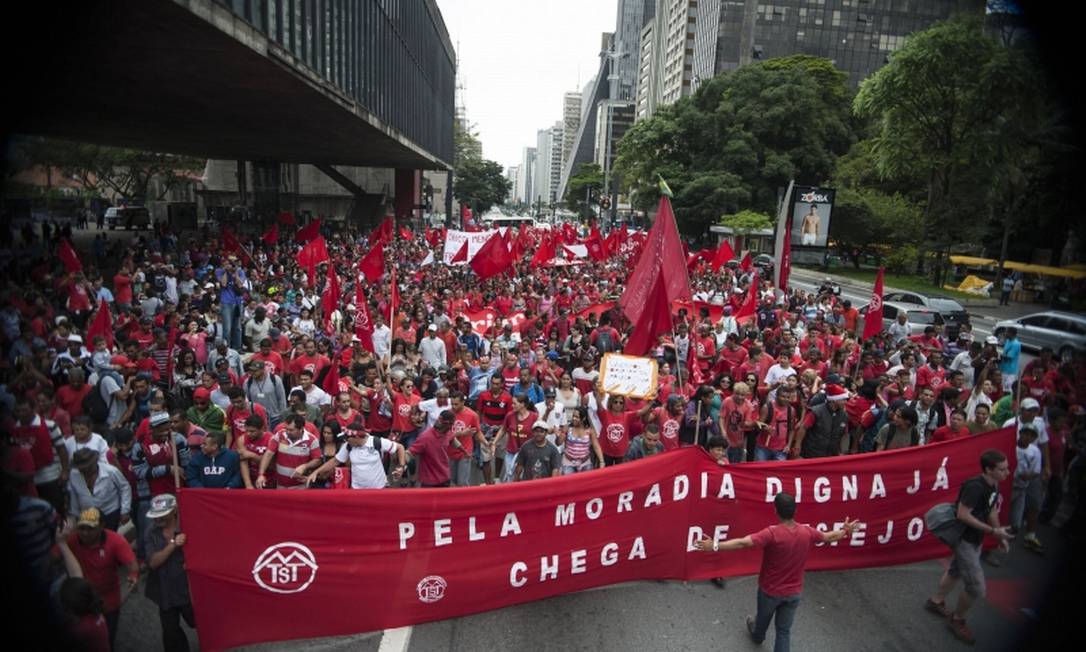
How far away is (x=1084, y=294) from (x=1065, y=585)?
81.3ft

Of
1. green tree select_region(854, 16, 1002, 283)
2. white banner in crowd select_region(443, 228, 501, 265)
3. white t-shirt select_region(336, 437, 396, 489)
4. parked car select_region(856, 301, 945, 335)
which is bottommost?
white t-shirt select_region(336, 437, 396, 489)

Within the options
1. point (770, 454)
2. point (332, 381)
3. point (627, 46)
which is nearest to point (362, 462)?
point (332, 381)

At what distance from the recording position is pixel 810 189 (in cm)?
3784

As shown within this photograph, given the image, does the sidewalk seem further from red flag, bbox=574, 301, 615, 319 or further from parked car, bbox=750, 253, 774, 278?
red flag, bbox=574, 301, 615, 319

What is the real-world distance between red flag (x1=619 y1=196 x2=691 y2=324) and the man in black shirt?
3597mm

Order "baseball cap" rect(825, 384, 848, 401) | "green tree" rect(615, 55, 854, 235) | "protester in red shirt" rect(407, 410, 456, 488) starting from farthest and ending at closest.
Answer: "green tree" rect(615, 55, 854, 235), "baseball cap" rect(825, 384, 848, 401), "protester in red shirt" rect(407, 410, 456, 488)

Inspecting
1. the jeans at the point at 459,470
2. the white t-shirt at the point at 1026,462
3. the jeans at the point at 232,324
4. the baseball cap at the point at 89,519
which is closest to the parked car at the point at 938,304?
the white t-shirt at the point at 1026,462

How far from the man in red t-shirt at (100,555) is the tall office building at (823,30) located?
84796mm

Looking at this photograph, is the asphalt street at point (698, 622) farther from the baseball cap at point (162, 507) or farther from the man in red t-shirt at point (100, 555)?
the baseball cap at point (162, 507)

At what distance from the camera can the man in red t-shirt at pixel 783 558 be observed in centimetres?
465

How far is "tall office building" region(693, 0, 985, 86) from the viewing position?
259 feet

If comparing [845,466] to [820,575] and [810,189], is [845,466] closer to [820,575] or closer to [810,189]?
[820,575]

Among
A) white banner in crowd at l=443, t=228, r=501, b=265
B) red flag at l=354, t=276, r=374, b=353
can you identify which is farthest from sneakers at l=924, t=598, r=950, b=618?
white banner in crowd at l=443, t=228, r=501, b=265

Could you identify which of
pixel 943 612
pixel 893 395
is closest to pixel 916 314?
pixel 893 395
